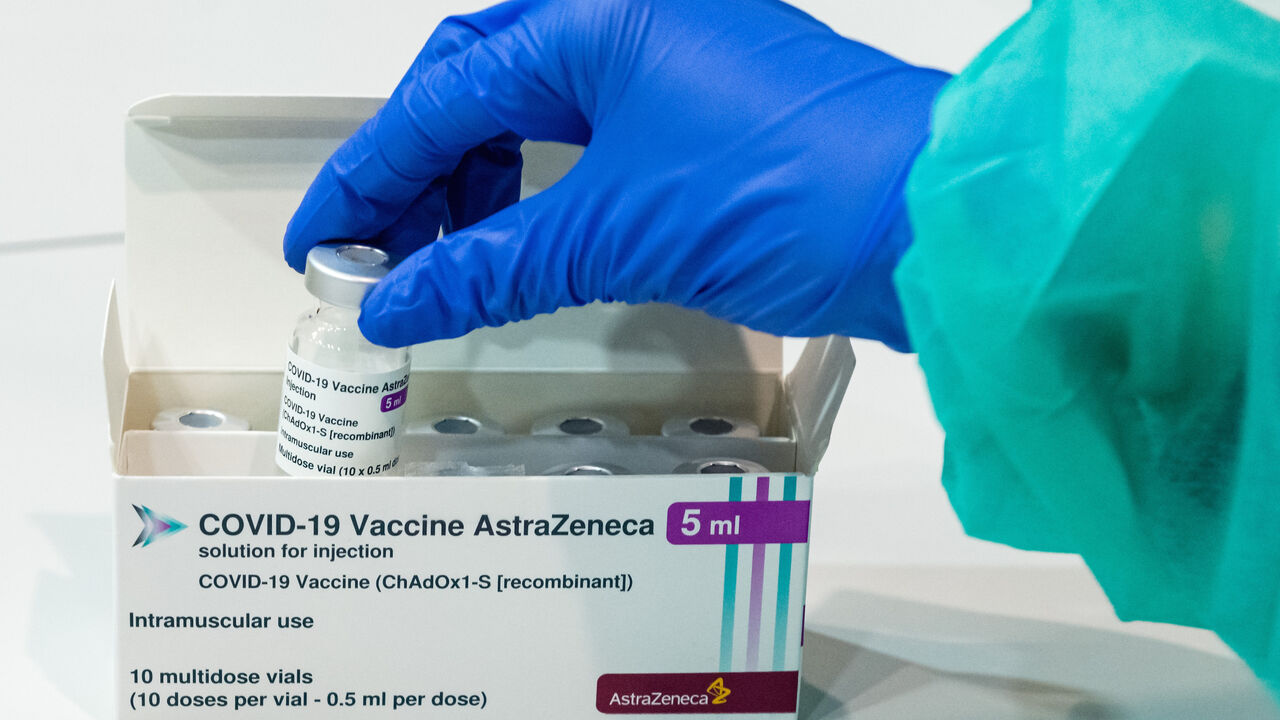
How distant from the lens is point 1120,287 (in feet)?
2.23

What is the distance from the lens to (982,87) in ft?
2.36

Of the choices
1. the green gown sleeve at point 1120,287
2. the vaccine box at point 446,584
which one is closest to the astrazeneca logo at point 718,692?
the vaccine box at point 446,584

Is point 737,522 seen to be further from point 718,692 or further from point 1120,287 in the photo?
point 1120,287

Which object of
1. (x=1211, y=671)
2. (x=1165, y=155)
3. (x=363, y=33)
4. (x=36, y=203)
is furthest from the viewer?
(x=363, y=33)

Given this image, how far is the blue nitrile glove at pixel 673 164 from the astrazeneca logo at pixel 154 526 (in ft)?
0.58

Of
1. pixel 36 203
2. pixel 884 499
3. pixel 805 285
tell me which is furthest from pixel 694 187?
pixel 36 203

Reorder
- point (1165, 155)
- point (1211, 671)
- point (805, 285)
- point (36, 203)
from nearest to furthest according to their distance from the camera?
point (1165, 155) → point (805, 285) → point (1211, 671) → point (36, 203)

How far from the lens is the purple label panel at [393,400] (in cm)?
88

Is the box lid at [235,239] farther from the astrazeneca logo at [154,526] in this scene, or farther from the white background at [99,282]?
the astrazeneca logo at [154,526]

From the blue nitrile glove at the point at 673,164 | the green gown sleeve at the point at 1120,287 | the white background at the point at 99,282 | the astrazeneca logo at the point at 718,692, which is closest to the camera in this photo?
the green gown sleeve at the point at 1120,287

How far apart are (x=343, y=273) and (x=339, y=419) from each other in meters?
0.10

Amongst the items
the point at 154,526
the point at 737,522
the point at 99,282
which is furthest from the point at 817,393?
the point at 99,282

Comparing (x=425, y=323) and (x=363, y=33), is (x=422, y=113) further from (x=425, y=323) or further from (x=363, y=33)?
(x=363, y=33)

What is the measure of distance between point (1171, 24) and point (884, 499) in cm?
63
